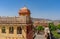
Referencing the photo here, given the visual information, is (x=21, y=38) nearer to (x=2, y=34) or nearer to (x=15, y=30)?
(x=15, y=30)

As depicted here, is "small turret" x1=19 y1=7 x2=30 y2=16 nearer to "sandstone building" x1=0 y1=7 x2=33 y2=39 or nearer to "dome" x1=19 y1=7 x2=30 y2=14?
"dome" x1=19 y1=7 x2=30 y2=14

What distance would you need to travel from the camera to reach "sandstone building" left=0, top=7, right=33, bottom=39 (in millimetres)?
20547

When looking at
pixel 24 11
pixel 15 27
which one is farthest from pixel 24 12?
pixel 15 27

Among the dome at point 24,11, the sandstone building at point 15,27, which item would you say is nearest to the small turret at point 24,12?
the dome at point 24,11

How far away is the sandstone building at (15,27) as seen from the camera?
2055 cm

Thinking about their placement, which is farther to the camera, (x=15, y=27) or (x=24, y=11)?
(x=24, y=11)

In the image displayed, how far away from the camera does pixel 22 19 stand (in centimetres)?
A: 2062

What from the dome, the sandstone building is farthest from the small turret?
the sandstone building

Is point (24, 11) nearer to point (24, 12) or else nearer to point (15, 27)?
point (24, 12)

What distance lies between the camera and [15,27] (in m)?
20.8

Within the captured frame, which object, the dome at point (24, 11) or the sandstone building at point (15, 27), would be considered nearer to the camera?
the sandstone building at point (15, 27)

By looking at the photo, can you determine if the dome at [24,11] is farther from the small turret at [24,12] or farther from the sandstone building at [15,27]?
the sandstone building at [15,27]

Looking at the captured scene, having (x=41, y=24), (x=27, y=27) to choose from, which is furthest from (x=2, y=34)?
(x=41, y=24)

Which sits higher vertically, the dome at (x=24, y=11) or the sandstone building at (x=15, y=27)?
the dome at (x=24, y=11)
